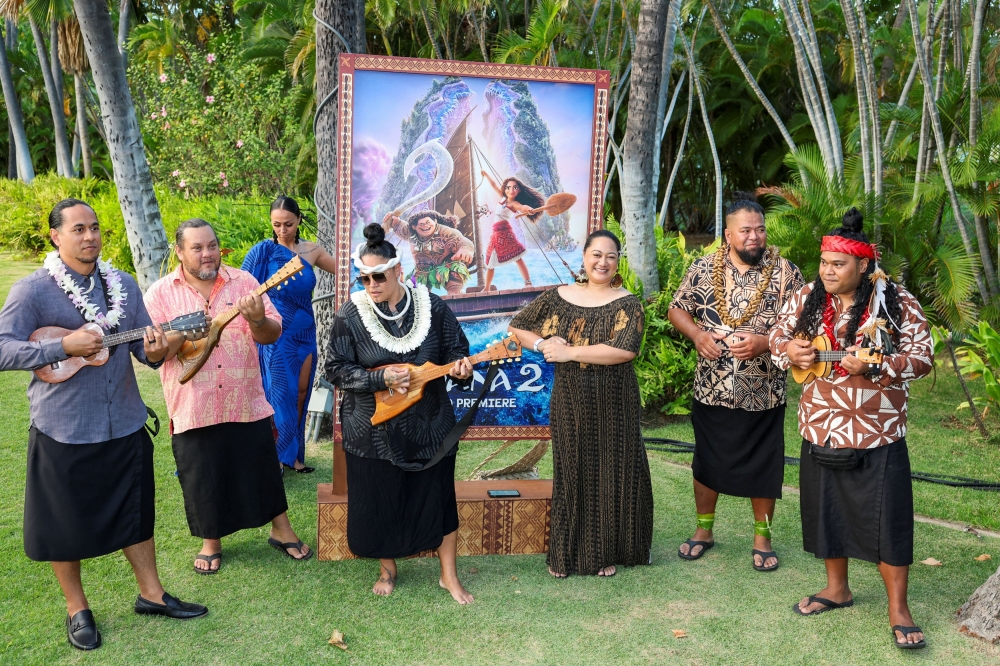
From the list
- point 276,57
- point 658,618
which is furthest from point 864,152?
point 276,57

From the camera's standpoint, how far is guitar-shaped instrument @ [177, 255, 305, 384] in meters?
4.27

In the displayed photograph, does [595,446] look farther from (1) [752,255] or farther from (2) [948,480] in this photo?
(2) [948,480]

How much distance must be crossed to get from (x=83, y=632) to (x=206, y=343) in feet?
4.65

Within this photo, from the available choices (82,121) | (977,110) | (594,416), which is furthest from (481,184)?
(82,121)

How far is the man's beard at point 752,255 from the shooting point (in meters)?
4.61

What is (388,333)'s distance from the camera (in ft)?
13.8

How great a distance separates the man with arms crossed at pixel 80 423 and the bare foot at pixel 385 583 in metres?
1.19

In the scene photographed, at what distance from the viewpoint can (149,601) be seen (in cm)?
405

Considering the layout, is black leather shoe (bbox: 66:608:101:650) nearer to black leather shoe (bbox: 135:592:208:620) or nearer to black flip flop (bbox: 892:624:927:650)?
black leather shoe (bbox: 135:592:208:620)

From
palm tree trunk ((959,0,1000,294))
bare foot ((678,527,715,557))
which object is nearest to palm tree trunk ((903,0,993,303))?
palm tree trunk ((959,0,1000,294))

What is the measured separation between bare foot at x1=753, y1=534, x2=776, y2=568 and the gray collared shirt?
10.8 feet

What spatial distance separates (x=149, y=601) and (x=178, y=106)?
39.8 ft

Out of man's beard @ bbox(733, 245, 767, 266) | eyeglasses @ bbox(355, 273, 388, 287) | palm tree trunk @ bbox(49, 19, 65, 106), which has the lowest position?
eyeglasses @ bbox(355, 273, 388, 287)

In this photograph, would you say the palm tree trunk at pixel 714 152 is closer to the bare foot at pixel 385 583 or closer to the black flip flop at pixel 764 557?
the black flip flop at pixel 764 557
